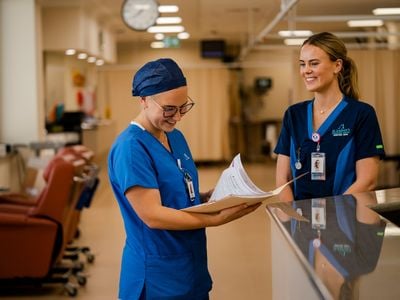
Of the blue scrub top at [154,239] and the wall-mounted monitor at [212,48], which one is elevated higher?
the wall-mounted monitor at [212,48]

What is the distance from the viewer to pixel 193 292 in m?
2.04

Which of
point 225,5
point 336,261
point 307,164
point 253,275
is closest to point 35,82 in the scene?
point 225,5

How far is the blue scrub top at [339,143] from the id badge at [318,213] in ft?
0.69

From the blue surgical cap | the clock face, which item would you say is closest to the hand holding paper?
the blue surgical cap

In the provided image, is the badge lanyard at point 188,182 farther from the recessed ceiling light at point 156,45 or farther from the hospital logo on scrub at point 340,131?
the recessed ceiling light at point 156,45

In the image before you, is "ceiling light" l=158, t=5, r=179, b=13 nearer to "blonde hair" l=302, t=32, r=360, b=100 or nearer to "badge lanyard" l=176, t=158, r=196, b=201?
"blonde hair" l=302, t=32, r=360, b=100

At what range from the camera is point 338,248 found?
1725 mm

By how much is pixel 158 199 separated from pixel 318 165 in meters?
0.95

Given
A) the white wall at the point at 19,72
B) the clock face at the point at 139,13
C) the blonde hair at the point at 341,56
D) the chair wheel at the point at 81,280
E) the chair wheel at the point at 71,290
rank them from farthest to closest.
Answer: the clock face at the point at 139,13
the white wall at the point at 19,72
the chair wheel at the point at 81,280
the chair wheel at the point at 71,290
the blonde hair at the point at 341,56

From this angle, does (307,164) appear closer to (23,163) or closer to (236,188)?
(236,188)

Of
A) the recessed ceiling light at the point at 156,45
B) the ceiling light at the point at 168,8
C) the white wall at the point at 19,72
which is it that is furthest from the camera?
the recessed ceiling light at the point at 156,45

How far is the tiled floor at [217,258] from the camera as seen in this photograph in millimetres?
4629

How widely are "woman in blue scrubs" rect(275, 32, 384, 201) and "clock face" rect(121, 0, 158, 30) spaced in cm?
532

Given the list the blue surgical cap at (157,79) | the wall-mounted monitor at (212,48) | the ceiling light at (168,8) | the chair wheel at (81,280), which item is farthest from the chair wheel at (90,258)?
the wall-mounted monitor at (212,48)
